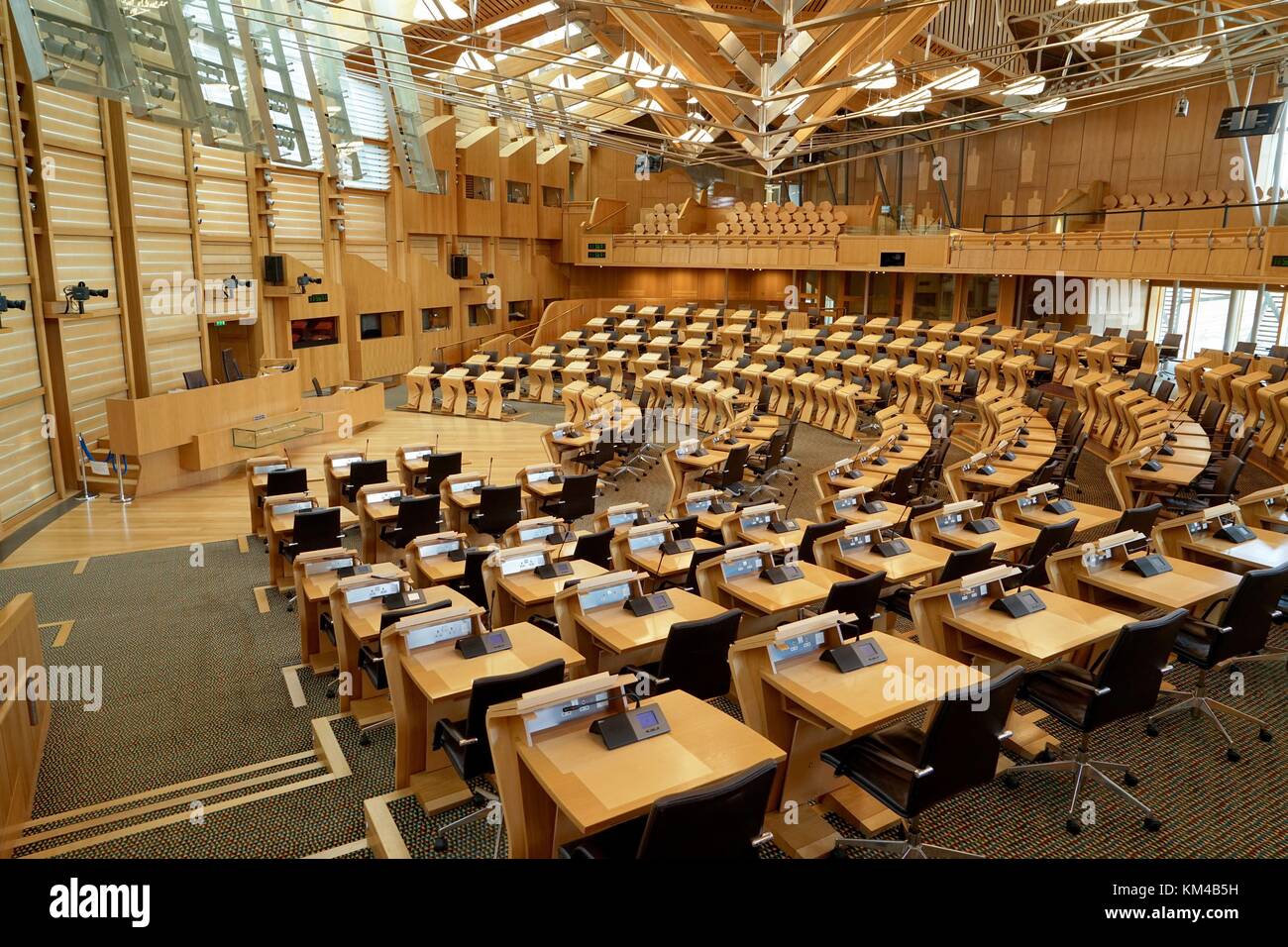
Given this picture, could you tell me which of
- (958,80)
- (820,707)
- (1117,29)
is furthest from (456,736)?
(1117,29)

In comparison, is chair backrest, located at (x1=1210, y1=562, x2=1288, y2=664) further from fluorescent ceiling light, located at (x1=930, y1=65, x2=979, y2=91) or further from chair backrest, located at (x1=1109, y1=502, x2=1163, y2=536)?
fluorescent ceiling light, located at (x1=930, y1=65, x2=979, y2=91)

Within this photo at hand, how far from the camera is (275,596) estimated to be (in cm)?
805

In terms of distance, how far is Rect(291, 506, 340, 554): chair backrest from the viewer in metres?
7.54

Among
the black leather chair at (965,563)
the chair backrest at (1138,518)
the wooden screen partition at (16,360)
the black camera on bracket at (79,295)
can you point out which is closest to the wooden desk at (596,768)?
the black leather chair at (965,563)

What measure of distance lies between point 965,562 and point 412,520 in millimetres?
4955

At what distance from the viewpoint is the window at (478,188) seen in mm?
23281

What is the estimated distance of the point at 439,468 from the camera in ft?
34.0

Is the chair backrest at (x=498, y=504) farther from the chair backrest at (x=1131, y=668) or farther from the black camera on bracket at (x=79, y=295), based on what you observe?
the black camera on bracket at (x=79, y=295)

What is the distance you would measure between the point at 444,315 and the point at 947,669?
20794mm

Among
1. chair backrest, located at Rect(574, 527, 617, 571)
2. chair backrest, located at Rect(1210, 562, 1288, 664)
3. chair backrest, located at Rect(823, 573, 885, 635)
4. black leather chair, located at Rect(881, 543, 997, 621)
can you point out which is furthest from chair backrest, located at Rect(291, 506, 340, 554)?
chair backrest, located at Rect(1210, 562, 1288, 664)

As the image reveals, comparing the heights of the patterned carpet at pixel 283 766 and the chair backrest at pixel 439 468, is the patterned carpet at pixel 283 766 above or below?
below

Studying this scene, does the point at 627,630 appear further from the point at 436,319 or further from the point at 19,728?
the point at 436,319

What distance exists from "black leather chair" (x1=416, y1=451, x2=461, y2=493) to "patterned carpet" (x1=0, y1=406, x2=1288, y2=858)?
9.23 ft

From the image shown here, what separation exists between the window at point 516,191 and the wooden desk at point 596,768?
2315 cm
